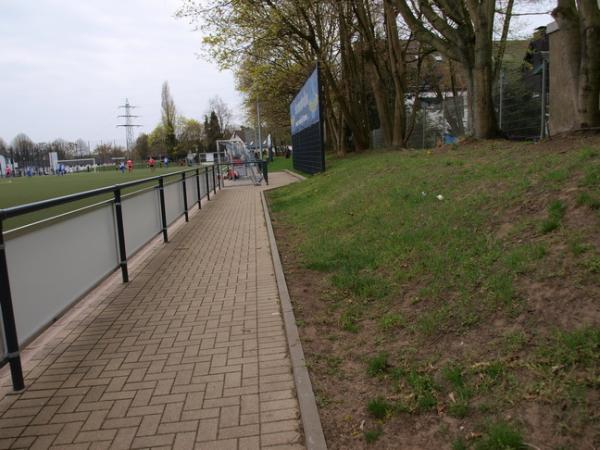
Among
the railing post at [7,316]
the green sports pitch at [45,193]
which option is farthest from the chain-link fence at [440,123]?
the railing post at [7,316]

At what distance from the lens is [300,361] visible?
13.2ft

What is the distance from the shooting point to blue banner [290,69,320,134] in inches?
696

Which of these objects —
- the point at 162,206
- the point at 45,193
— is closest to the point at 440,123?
→ the point at 162,206

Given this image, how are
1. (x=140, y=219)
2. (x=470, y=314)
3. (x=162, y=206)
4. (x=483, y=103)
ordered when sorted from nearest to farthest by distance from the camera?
(x=470, y=314), (x=140, y=219), (x=162, y=206), (x=483, y=103)

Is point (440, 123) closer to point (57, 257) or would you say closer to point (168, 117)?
point (57, 257)

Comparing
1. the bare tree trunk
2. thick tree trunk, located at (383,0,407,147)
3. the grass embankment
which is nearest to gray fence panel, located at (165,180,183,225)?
the grass embankment

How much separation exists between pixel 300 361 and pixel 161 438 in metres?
1.24

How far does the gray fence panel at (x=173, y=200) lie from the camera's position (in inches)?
403

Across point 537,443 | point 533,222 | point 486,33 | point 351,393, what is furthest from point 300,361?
point 486,33

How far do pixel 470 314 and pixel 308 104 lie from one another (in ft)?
56.0

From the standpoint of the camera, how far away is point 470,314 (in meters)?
3.83

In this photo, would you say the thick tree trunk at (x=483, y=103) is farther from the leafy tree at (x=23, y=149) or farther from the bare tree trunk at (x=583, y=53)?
the leafy tree at (x=23, y=149)

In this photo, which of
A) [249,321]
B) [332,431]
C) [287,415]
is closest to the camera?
[332,431]

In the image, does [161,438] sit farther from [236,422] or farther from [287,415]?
[287,415]
